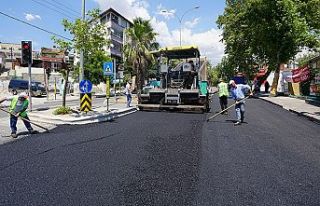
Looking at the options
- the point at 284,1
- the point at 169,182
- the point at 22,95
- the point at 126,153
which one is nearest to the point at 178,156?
the point at 126,153

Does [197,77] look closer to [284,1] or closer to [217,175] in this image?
[217,175]

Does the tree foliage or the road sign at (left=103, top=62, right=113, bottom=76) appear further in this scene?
the tree foliage

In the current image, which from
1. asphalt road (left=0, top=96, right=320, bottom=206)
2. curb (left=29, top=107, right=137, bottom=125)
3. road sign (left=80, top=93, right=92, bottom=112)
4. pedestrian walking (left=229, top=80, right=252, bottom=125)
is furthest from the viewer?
road sign (left=80, top=93, right=92, bottom=112)

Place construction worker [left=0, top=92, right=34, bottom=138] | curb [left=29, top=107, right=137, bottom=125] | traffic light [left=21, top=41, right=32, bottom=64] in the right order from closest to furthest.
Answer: construction worker [left=0, top=92, right=34, bottom=138]
curb [left=29, top=107, right=137, bottom=125]
traffic light [left=21, top=41, right=32, bottom=64]

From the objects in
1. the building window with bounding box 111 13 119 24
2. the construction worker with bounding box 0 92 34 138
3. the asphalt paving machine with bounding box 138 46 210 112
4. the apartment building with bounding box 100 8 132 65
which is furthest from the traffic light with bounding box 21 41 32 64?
the building window with bounding box 111 13 119 24

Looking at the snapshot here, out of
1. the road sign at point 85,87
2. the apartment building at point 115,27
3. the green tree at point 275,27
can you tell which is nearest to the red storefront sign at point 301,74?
the green tree at point 275,27

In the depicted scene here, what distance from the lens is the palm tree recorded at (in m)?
38.9

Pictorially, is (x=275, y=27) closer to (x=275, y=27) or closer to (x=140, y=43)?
(x=275, y=27)

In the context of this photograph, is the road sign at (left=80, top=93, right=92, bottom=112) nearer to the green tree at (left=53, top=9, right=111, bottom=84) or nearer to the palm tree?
the green tree at (left=53, top=9, right=111, bottom=84)

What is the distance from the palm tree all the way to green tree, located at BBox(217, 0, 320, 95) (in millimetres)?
8660

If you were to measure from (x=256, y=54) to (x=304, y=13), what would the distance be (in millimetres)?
7464

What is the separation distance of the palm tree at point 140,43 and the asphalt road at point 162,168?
1126 inches

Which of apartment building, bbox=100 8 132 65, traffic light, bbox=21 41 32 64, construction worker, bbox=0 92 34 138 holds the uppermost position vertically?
apartment building, bbox=100 8 132 65

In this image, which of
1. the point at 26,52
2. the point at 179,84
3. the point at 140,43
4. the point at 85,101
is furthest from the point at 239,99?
the point at 140,43
